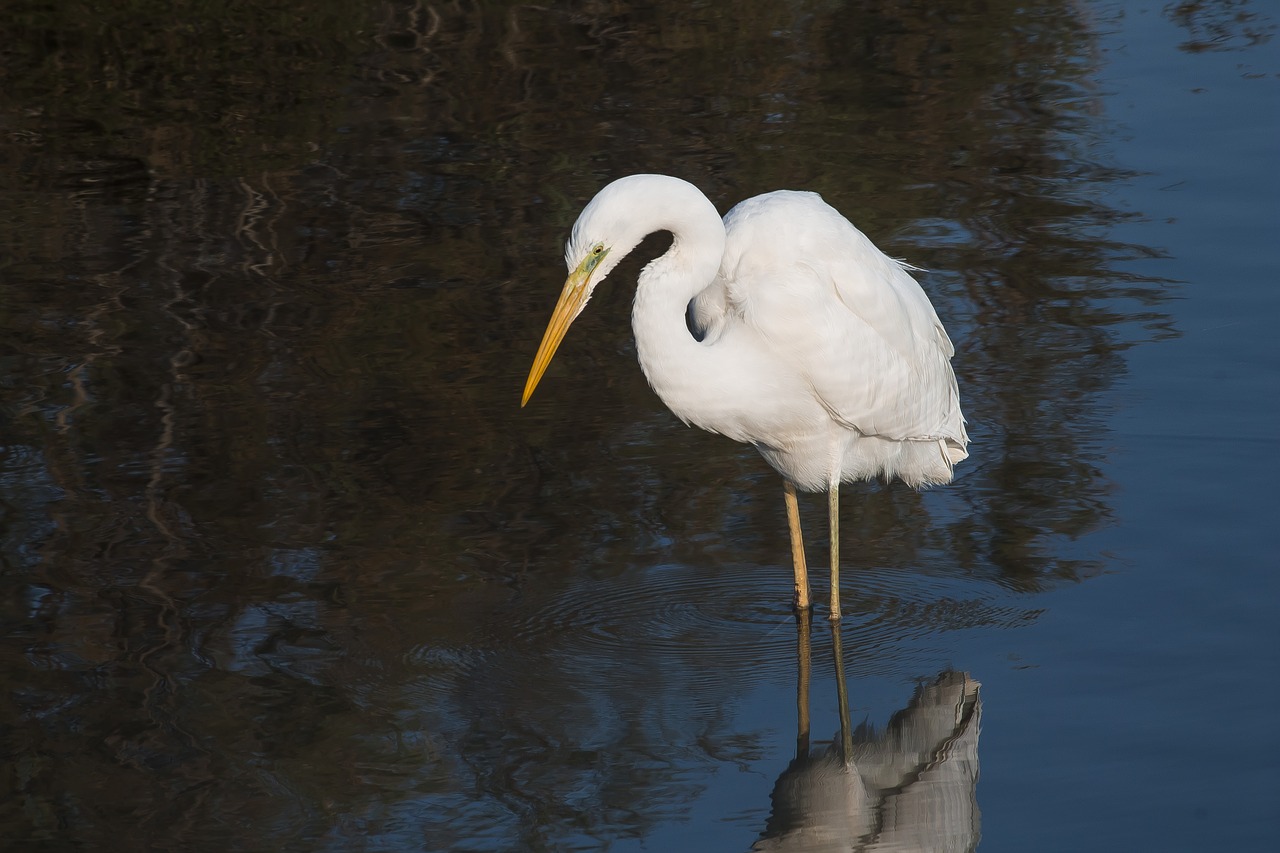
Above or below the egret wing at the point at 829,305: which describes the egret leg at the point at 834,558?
below

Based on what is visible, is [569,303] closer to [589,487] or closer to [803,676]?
[803,676]

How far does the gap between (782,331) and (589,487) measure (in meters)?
1.46

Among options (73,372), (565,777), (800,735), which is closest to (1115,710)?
(800,735)

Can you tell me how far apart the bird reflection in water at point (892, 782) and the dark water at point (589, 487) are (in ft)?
0.05

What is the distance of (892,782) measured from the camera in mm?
4105

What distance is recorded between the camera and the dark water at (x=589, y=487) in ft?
13.4

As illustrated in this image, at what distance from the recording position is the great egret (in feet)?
14.1

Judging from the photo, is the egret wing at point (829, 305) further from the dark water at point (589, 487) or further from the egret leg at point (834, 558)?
the dark water at point (589, 487)

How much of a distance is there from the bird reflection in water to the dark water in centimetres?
1

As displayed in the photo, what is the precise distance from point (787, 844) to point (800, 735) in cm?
57

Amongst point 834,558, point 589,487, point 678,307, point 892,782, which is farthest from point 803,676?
point 589,487

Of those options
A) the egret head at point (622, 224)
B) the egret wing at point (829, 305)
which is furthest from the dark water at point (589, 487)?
the egret head at point (622, 224)

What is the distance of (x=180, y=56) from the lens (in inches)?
436

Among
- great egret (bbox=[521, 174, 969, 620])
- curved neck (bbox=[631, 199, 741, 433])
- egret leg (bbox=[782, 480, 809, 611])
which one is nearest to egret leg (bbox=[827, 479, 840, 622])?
great egret (bbox=[521, 174, 969, 620])
